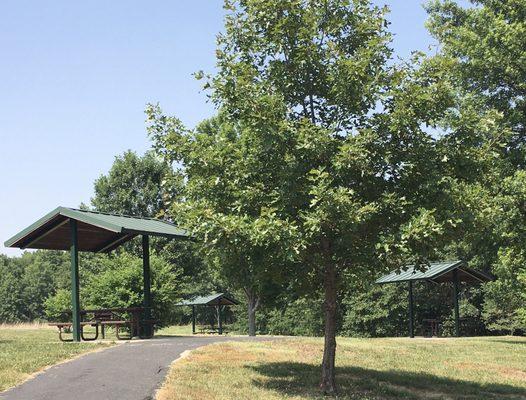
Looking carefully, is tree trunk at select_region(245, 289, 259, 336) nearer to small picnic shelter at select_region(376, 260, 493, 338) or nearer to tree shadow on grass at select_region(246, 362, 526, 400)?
small picnic shelter at select_region(376, 260, 493, 338)

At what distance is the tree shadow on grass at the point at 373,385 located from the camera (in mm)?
11375

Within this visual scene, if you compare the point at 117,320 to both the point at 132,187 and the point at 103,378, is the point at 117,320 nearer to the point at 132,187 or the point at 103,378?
the point at 103,378

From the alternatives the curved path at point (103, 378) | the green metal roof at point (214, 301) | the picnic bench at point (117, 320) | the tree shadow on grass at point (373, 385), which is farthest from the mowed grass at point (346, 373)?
the green metal roof at point (214, 301)

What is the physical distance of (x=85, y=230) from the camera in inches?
837

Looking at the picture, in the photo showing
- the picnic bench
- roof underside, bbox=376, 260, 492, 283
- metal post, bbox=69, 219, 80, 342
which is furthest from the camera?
roof underside, bbox=376, 260, 492, 283

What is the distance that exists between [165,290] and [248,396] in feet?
51.5

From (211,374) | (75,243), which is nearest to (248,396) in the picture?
(211,374)

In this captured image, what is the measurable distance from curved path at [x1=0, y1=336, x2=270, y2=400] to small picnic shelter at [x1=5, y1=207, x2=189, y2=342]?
4796 mm

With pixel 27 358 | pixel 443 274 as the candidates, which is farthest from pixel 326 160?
pixel 443 274

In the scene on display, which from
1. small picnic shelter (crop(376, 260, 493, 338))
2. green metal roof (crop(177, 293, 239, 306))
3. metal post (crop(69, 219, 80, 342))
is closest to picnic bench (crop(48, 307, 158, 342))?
metal post (crop(69, 219, 80, 342))

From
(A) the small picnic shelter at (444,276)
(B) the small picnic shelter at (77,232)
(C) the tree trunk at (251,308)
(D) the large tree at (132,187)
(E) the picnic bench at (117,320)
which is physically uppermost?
(D) the large tree at (132,187)

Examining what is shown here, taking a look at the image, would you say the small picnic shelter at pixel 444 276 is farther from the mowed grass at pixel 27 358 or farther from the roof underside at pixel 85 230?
the mowed grass at pixel 27 358

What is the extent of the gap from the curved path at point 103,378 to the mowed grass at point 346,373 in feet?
1.37

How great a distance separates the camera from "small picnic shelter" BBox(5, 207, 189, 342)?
18.9 metres
